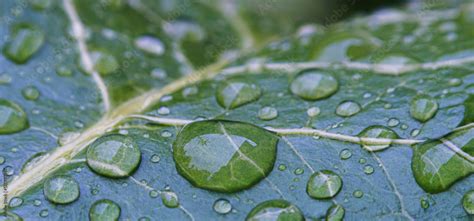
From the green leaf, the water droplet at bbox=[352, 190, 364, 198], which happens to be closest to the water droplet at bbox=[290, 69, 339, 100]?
the green leaf

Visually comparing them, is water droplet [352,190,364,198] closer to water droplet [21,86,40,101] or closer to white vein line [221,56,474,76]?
white vein line [221,56,474,76]

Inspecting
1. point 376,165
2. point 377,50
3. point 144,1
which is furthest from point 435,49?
point 144,1

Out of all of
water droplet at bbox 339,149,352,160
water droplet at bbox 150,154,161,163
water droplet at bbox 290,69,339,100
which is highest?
water droplet at bbox 150,154,161,163

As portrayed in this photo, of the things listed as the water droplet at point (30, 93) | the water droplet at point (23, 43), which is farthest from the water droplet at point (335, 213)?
the water droplet at point (23, 43)

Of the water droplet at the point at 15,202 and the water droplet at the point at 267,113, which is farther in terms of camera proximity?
the water droplet at the point at 267,113

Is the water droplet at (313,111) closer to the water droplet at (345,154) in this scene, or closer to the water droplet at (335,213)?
the water droplet at (345,154)
